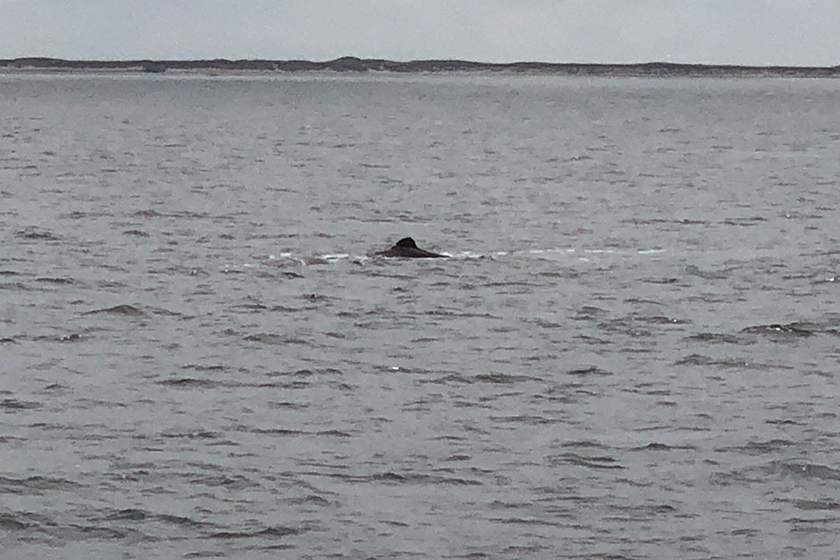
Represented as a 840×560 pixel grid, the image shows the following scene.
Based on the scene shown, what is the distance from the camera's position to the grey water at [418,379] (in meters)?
14.1

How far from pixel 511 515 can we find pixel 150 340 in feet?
30.0

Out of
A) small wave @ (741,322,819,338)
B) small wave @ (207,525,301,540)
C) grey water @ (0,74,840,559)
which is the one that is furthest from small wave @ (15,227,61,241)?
Answer: small wave @ (207,525,301,540)

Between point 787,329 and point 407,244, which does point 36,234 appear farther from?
point 787,329

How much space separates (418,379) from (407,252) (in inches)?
461

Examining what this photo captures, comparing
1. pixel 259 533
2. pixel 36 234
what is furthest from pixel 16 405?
pixel 36 234

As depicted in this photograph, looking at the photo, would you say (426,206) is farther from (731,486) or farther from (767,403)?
(731,486)

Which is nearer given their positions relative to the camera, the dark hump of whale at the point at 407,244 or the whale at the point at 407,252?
the whale at the point at 407,252

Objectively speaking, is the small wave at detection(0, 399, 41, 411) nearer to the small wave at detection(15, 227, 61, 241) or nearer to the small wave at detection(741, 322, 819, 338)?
the small wave at detection(741, 322, 819, 338)

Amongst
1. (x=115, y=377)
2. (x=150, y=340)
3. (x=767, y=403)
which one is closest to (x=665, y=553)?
(x=767, y=403)

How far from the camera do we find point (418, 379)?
19891mm

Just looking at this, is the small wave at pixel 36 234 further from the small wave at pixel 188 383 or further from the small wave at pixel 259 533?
the small wave at pixel 259 533

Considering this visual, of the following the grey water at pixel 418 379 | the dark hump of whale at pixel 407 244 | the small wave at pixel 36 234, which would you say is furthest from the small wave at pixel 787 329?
the small wave at pixel 36 234

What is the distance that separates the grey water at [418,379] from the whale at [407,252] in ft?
1.26

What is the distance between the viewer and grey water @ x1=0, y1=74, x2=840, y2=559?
1415 cm
